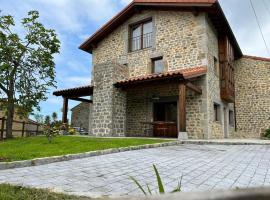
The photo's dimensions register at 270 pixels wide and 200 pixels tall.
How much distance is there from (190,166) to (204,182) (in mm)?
1157

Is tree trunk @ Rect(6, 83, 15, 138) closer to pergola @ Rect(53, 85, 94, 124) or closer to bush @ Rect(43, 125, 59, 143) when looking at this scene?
pergola @ Rect(53, 85, 94, 124)

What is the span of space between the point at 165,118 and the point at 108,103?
3.59m

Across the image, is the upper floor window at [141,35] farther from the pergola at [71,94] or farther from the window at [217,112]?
the window at [217,112]

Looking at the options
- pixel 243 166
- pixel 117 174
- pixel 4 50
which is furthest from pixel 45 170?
pixel 4 50

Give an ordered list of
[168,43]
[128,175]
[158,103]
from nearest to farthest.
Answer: [128,175], [168,43], [158,103]

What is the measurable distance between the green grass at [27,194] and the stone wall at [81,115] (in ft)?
53.9

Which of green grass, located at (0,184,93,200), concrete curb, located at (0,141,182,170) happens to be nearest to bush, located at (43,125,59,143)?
concrete curb, located at (0,141,182,170)

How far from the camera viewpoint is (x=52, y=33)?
12227mm

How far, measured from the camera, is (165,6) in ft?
42.2

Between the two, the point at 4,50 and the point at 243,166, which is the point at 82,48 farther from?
the point at 243,166

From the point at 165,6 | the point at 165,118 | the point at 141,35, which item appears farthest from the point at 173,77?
the point at 141,35

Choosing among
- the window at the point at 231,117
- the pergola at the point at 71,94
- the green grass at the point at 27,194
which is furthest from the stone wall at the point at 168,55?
the green grass at the point at 27,194

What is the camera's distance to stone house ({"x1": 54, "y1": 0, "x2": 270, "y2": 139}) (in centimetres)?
1106

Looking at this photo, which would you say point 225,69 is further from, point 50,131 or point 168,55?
point 50,131
